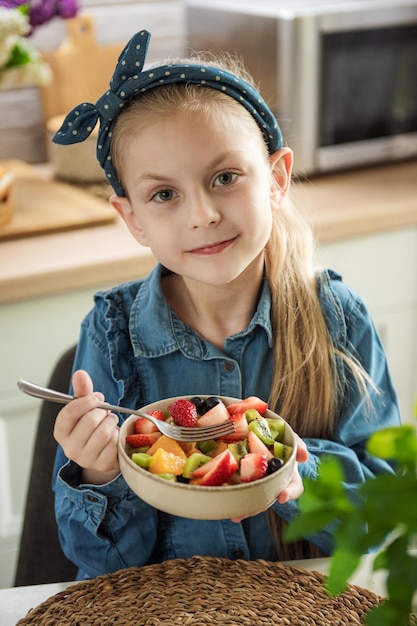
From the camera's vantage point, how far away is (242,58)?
7.34ft

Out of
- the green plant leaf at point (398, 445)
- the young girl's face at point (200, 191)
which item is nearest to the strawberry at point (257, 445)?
the young girl's face at point (200, 191)

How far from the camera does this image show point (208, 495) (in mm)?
813

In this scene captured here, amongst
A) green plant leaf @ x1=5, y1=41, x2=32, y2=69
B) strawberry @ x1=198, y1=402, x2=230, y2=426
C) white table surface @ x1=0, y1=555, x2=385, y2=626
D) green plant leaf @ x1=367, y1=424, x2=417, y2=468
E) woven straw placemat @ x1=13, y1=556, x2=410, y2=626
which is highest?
green plant leaf @ x1=367, y1=424, x2=417, y2=468

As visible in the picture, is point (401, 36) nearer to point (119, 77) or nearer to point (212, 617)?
point (119, 77)

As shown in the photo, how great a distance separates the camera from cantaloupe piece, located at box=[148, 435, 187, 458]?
891 millimetres

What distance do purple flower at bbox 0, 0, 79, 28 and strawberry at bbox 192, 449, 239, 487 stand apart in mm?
1589

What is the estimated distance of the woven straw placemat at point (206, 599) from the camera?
90 centimetres

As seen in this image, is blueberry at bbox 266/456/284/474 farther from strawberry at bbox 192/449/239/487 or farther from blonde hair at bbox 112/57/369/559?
blonde hair at bbox 112/57/369/559

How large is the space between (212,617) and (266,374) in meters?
0.42

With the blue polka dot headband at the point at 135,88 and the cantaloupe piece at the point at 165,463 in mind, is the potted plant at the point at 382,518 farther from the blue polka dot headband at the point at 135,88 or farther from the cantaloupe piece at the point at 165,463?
the blue polka dot headband at the point at 135,88

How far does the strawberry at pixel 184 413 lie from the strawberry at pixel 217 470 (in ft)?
0.22

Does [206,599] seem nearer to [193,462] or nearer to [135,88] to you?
[193,462]

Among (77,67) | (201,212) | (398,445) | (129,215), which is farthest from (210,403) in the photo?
(77,67)

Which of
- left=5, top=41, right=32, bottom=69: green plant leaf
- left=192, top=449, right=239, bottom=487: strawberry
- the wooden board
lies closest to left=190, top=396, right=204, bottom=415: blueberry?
left=192, top=449, right=239, bottom=487: strawberry
